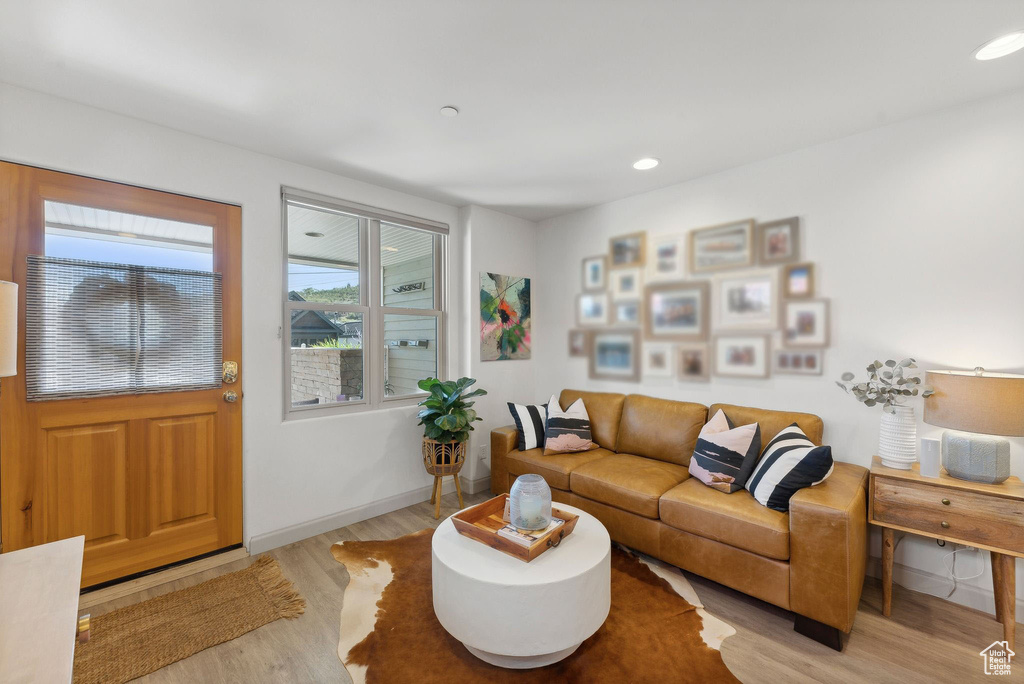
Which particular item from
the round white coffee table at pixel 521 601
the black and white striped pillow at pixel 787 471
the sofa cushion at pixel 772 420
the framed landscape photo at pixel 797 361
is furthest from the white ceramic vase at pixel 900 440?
the round white coffee table at pixel 521 601

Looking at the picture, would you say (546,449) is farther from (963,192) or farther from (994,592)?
(963,192)

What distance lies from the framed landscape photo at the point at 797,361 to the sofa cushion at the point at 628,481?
919mm

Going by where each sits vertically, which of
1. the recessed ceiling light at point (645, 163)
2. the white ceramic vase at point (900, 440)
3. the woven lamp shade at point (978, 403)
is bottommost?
the white ceramic vase at point (900, 440)

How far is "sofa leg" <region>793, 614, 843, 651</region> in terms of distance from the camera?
192 centimetres

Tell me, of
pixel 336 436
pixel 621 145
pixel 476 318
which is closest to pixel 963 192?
pixel 621 145

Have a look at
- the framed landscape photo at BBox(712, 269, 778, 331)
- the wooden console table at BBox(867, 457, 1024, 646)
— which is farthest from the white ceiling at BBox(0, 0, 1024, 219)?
the wooden console table at BBox(867, 457, 1024, 646)

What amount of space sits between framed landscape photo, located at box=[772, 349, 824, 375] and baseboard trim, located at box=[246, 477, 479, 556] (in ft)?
8.21

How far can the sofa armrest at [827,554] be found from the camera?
1882 mm

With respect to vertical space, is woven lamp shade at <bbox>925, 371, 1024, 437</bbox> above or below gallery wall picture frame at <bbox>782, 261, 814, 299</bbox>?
below

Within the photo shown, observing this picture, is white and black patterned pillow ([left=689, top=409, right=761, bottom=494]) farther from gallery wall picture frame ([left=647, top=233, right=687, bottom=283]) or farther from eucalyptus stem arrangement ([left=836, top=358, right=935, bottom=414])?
gallery wall picture frame ([left=647, top=233, right=687, bottom=283])

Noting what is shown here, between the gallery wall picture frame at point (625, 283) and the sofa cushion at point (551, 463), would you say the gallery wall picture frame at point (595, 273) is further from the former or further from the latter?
the sofa cushion at point (551, 463)

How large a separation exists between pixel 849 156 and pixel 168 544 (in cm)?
461

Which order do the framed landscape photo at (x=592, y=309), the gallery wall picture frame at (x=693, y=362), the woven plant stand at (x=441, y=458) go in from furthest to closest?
the framed landscape photo at (x=592, y=309)
the woven plant stand at (x=441, y=458)
the gallery wall picture frame at (x=693, y=362)

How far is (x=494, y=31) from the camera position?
1696 mm
